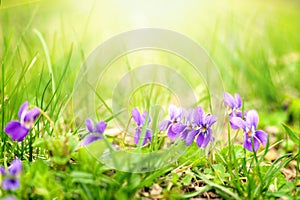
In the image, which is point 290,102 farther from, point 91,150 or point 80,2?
point 80,2

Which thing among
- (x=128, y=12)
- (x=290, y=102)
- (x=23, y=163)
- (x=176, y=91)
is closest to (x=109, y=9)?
(x=128, y=12)

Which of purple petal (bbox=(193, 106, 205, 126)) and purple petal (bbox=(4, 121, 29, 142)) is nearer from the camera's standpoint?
purple petal (bbox=(4, 121, 29, 142))

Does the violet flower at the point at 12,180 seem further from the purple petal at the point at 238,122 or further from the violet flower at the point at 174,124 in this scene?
the purple petal at the point at 238,122

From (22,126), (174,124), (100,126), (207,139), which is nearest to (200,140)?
(207,139)

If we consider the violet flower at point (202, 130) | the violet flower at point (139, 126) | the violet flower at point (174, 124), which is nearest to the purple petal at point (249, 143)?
the violet flower at point (202, 130)

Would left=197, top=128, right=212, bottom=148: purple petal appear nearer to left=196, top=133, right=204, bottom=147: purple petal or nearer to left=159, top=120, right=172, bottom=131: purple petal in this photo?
left=196, top=133, right=204, bottom=147: purple petal

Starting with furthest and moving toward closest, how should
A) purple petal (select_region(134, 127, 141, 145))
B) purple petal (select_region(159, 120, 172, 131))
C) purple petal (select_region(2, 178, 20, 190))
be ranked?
purple petal (select_region(159, 120, 172, 131)) < purple petal (select_region(134, 127, 141, 145)) < purple petal (select_region(2, 178, 20, 190))

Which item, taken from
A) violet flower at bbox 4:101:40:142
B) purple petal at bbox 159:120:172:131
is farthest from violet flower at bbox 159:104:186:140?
violet flower at bbox 4:101:40:142
